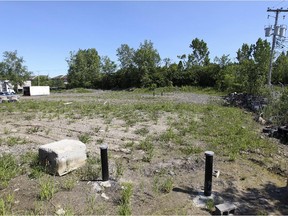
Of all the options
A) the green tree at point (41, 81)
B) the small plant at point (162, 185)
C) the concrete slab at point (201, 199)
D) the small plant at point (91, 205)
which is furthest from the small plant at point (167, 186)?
the green tree at point (41, 81)

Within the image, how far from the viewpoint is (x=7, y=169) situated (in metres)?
3.64

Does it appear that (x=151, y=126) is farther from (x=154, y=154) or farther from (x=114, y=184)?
(x=114, y=184)

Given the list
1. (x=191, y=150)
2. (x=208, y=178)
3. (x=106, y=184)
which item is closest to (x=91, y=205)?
(x=106, y=184)

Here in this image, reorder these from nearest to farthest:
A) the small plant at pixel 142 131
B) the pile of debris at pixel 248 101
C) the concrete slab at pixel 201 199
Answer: the concrete slab at pixel 201 199 → the small plant at pixel 142 131 → the pile of debris at pixel 248 101

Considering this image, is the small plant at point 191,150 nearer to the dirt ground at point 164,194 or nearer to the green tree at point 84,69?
the dirt ground at point 164,194

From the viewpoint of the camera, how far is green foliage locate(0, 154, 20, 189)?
10.9 ft

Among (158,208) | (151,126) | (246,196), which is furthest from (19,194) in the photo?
(151,126)

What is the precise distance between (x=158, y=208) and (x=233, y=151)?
8.85ft

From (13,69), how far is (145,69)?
80.0 feet

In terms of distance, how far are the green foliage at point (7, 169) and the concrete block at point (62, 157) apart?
0.44 meters

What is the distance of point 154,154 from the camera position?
462 centimetres

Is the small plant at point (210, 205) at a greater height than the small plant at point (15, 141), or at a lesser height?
lesser

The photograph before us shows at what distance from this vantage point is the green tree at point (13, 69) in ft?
128

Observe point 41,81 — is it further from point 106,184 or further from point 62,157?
point 106,184
